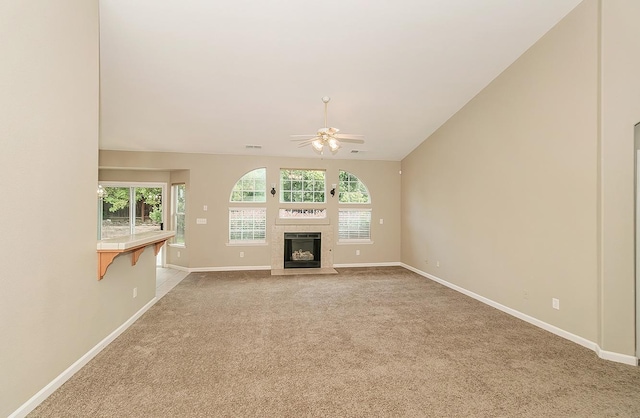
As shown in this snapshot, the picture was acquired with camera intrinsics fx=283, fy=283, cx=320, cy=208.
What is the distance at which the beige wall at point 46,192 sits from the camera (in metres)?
1.79

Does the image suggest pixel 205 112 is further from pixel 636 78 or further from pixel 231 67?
pixel 636 78

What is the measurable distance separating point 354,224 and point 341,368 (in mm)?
5009

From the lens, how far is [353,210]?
7.38 m

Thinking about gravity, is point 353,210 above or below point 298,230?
above

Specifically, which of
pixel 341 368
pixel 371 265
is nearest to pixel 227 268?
pixel 371 265

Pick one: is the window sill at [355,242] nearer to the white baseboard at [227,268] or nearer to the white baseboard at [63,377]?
the white baseboard at [227,268]

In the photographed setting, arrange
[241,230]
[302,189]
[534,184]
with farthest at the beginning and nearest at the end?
[302,189] < [241,230] < [534,184]

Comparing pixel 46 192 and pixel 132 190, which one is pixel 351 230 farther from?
pixel 46 192

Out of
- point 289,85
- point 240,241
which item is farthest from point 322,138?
point 240,241

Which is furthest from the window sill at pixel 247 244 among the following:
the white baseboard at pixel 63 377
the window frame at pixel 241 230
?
the white baseboard at pixel 63 377

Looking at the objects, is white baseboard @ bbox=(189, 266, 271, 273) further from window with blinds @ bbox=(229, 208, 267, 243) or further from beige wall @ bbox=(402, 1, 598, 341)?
beige wall @ bbox=(402, 1, 598, 341)

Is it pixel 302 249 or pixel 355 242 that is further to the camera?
pixel 355 242

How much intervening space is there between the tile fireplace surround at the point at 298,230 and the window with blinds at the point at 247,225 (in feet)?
1.09

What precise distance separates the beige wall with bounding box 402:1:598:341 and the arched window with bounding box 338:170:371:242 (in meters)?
2.23
